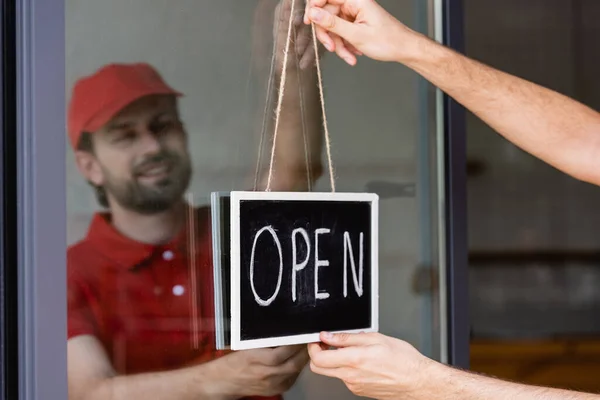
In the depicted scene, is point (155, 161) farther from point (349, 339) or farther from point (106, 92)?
point (349, 339)

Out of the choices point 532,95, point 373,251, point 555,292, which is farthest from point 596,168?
point 555,292

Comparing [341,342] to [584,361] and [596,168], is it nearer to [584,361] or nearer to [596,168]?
[596,168]

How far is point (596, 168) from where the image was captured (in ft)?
4.86

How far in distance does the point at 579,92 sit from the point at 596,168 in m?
4.63

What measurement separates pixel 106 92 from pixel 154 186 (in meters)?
0.16

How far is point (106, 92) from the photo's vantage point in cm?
107

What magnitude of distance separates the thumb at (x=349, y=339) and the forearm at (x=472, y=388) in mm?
111

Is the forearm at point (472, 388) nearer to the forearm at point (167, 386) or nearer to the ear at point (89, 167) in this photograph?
the forearm at point (167, 386)

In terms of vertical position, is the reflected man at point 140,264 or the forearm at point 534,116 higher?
the forearm at point 534,116

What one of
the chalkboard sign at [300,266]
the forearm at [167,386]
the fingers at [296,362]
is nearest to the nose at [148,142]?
the chalkboard sign at [300,266]

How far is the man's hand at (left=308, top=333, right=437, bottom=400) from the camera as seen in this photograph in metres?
1.09

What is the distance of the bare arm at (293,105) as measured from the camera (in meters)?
1.30

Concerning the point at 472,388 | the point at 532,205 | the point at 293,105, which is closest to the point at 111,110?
the point at 293,105

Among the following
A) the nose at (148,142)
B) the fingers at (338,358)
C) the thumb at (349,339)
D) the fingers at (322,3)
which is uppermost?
the fingers at (322,3)
